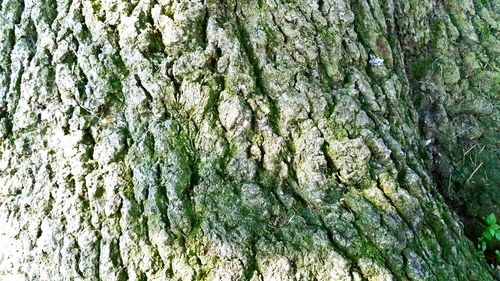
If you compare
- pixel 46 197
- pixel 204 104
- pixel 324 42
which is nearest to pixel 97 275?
pixel 46 197

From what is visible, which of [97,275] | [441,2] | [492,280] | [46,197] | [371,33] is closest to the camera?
[97,275]

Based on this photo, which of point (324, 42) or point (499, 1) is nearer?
point (324, 42)

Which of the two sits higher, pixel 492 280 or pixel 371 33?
pixel 371 33

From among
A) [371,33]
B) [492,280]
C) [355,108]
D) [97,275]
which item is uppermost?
[371,33]

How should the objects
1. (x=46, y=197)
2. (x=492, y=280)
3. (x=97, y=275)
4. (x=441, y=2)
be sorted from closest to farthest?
(x=97, y=275) → (x=46, y=197) → (x=492, y=280) → (x=441, y=2)

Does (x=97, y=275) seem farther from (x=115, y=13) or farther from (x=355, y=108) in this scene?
(x=355, y=108)

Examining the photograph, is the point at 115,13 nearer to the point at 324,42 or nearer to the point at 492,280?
the point at 324,42

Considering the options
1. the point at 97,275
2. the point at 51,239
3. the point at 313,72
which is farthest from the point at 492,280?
the point at 51,239
